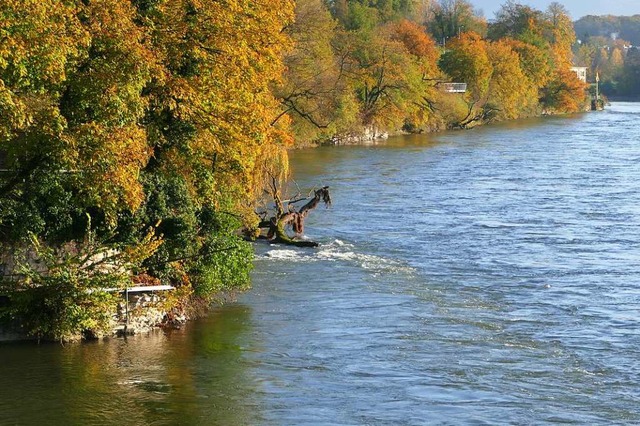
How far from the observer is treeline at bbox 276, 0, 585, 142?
70688mm

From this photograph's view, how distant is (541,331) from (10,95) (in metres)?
12.3

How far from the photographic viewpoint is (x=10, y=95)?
1966cm

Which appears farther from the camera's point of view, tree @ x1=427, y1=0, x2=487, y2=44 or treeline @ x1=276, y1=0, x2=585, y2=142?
tree @ x1=427, y1=0, x2=487, y2=44

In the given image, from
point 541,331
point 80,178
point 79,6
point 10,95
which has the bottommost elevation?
point 541,331

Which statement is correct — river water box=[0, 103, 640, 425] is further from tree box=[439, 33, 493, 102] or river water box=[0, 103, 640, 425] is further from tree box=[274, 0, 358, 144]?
tree box=[439, 33, 493, 102]

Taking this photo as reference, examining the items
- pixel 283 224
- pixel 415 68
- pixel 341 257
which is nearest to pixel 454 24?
pixel 415 68

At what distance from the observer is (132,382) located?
66.3 feet

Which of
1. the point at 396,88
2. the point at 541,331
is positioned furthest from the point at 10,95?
the point at 396,88

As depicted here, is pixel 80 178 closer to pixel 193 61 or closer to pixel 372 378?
pixel 193 61

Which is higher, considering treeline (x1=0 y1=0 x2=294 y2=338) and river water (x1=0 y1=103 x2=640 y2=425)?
treeline (x1=0 y1=0 x2=294 y2=338)

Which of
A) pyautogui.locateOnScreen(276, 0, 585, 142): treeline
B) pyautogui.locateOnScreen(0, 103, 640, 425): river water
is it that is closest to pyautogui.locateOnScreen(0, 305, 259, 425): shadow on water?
pyautogui.locateOnScreen(0, 103, 640, 425): river water

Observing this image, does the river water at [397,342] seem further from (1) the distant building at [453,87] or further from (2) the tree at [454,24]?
(2) the tree at [454,24]

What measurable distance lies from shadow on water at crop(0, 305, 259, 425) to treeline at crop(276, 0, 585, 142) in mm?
40471

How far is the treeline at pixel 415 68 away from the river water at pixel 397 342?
92.6ft
